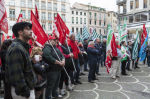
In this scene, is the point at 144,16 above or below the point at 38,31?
above

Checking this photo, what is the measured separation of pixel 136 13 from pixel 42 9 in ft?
89.1

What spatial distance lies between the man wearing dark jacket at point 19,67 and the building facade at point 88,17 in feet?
173

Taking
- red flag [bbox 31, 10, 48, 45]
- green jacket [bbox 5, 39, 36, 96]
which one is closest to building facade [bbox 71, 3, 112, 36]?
red flag [bbox 31, 10, 48, 45]

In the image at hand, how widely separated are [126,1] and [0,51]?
1371 inches

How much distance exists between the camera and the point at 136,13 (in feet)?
102

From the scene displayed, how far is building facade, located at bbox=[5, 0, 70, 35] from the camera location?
41.5m

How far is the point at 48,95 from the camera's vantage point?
415cm

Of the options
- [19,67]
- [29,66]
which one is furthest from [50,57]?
[19,67]

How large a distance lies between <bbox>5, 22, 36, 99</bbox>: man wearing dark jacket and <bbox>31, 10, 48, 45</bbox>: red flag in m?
1.48

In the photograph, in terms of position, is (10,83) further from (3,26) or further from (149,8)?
(149,8)

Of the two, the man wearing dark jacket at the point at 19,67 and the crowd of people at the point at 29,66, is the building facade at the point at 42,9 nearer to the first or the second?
the crowd of people at the point at 29,66

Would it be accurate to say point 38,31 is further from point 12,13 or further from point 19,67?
point 12,13

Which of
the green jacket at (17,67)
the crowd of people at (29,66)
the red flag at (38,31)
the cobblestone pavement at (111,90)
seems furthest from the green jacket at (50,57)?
the green jacket at (17,67)

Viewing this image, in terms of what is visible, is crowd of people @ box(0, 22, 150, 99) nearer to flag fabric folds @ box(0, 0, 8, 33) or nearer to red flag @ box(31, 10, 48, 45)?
red flag @ box(31, 10, 48, 45)
